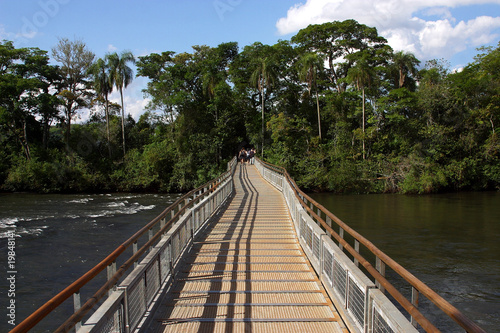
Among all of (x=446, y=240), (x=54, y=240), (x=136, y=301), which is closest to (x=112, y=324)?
(x=136, y=301)

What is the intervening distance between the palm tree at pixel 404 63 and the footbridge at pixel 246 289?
39.3m

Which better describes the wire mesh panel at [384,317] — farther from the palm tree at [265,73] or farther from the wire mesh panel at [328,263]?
the palm tree at [265,73]

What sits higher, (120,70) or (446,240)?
(120,70)

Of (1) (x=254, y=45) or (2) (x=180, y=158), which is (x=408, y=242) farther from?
(1) (x=254, y=45)

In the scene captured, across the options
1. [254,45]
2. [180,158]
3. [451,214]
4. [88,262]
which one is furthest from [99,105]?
[451,214]

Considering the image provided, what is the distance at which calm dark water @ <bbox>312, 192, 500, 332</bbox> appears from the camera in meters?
11.4

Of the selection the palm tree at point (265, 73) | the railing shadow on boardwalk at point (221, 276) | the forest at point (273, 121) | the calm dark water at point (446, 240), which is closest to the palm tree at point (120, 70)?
the forest at point (273, 121)

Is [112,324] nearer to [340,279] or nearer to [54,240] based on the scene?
[340,279]

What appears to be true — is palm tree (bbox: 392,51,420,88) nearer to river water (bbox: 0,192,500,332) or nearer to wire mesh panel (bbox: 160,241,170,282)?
river water (bbox: 0,192,500,332)

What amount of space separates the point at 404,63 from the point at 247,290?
43.2m

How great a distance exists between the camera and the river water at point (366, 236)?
11.6 m

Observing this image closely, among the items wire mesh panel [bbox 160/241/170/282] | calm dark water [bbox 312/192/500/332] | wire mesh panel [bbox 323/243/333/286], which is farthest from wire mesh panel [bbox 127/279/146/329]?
calm dark water [bbox 312/192/500/332]

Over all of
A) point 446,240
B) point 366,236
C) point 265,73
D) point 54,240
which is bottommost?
point 446,240

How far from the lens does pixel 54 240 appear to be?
18.1 meters
